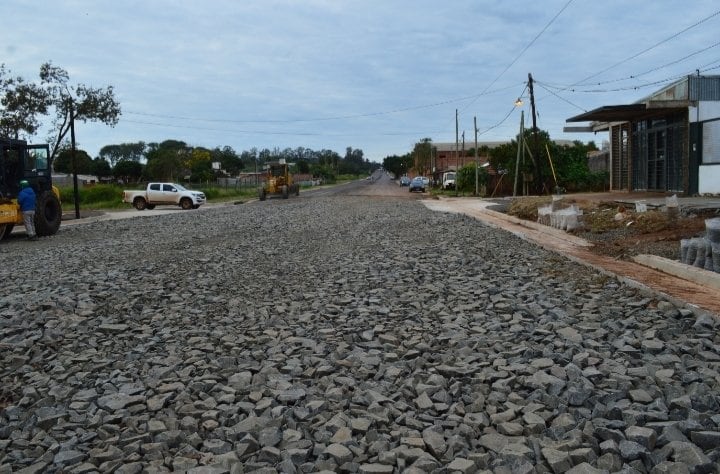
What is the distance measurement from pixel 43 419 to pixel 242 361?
5.64ft

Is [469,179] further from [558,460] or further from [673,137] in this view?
[558,460]

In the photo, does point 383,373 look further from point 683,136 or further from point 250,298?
point 683,136

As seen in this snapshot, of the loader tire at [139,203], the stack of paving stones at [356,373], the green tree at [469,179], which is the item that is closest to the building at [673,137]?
the stack of paving stones at [356,373]

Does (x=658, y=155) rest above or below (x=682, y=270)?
above

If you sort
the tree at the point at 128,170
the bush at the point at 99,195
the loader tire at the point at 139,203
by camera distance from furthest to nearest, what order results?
the tree at the point at 128,170 → the bush at the point at 99,195 → the loader tire at the point at 139,203

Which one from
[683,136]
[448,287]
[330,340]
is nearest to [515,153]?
[683,136]

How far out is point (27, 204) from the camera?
1830 centimetres

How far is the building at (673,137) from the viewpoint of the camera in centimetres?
2244

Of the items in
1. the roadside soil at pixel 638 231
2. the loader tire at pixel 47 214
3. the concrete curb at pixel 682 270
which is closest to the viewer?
the concrete curb at pixel 682 270

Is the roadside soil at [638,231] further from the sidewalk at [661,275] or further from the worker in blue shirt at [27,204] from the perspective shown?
the worker in blue shirt at [27,204]

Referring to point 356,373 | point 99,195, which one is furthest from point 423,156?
point 356,373

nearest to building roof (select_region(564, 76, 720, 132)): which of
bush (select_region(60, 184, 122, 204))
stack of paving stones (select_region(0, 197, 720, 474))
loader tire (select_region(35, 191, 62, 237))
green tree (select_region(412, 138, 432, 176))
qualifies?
stack of paving stones (select_region(0, 197, 720, 474))

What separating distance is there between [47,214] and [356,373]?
1800cm

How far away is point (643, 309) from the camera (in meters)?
7.21
